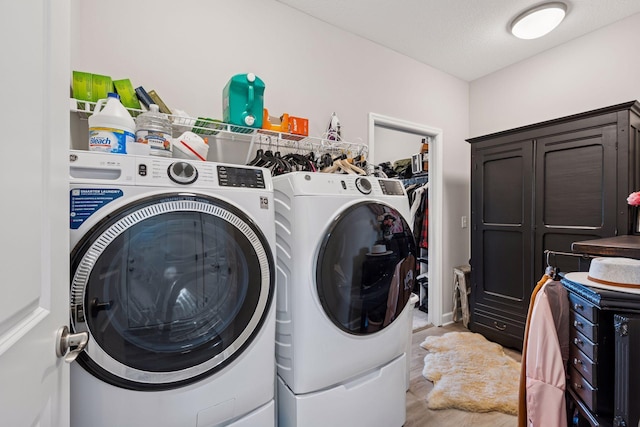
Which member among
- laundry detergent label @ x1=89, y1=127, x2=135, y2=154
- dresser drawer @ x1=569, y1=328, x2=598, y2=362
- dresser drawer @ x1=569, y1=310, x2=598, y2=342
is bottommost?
dresser drawer @ x1=569, y1=328, x2=598, y2=362

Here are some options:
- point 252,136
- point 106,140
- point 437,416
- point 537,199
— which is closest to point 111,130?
point 106,140

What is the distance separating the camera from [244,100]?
61.2 inches

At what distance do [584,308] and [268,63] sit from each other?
6.92ft

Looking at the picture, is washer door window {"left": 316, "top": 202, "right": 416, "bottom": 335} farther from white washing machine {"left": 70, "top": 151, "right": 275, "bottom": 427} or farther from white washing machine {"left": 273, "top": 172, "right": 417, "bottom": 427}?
white washing machine {"left": 70, "top": 151, "right": 275, "bottom": 427}

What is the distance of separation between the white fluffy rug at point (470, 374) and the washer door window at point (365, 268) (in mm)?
907

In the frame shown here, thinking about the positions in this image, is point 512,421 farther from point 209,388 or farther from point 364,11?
point 364,11

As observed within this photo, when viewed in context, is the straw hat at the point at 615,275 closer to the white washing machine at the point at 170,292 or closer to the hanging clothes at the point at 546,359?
the hanging clothes at the point at 546,359

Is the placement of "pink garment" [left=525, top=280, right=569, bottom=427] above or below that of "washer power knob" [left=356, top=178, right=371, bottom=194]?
below

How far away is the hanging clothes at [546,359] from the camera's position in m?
1.06

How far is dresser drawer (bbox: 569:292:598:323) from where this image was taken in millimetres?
977

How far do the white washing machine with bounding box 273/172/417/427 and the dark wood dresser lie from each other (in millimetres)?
A: 640

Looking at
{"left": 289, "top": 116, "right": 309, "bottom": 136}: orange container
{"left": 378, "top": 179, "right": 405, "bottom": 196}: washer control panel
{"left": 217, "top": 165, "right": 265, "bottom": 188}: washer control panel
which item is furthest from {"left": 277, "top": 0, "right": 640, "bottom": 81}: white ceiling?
{"left": 217, "top": 165, "right": 265, "bottom": 188}: washer control panel

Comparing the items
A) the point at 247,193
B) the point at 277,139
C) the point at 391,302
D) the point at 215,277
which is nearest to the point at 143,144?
the point at 247,193

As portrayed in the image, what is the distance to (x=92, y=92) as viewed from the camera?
1.28 meters
